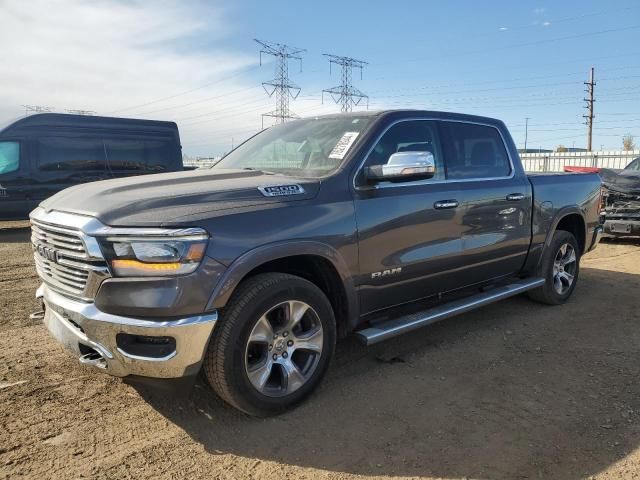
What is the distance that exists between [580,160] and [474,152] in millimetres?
31588

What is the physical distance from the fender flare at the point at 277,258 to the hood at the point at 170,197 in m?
0.29

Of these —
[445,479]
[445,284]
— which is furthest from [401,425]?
[445,284]

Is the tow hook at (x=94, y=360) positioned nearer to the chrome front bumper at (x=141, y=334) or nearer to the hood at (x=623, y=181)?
the chrome front bumper at (x=141, y=334)

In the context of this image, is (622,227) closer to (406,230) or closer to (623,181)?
(623,181)

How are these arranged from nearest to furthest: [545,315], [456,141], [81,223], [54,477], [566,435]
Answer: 1. [54,477]
2. [81,223]
3. [566,435]
4. [456,141]
5. [545,315]

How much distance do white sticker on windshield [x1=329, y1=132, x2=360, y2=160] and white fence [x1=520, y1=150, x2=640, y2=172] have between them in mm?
25368

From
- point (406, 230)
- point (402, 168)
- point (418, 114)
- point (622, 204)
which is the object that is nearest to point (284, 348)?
point (406, 230)

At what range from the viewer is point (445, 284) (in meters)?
4.26

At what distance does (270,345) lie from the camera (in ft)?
10.3

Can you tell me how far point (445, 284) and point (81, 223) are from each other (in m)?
2.79

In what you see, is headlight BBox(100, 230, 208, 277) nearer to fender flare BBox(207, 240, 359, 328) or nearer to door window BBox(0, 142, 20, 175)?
fender flare BBox(207, 240, 359, 328)

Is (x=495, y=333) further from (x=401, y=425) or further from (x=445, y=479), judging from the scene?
(x=445, y=479)

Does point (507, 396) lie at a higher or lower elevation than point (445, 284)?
lower

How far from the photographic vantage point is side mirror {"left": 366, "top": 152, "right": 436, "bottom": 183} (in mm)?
3414
